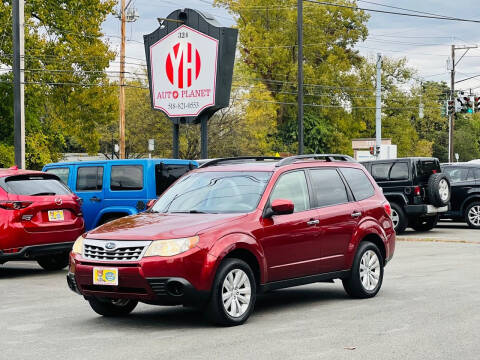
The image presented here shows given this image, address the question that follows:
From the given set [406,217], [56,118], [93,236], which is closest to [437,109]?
[56,118]

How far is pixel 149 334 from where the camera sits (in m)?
7.93

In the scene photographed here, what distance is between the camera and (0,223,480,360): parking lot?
23.0 ft

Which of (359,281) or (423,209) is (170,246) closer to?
(359,281)

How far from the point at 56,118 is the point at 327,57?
100 ft

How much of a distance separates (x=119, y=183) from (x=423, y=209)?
31.7 ft

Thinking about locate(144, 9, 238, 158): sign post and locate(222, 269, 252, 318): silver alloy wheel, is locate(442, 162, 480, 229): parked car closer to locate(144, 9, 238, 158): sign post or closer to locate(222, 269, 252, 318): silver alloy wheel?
locate(144, 9, 238, 158): sign post

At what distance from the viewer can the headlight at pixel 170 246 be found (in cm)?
789

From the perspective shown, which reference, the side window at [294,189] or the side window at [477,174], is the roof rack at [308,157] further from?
the side window at [477,174]

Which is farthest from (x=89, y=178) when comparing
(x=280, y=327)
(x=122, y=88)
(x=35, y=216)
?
(x=122, y=88)

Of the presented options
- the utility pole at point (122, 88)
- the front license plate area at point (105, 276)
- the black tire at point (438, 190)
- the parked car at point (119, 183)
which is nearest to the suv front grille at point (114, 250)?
the front license plate area at point (105, 276)

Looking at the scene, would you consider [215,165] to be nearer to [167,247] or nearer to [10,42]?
[167,247]

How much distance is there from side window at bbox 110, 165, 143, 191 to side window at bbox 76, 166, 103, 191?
1.20 feet

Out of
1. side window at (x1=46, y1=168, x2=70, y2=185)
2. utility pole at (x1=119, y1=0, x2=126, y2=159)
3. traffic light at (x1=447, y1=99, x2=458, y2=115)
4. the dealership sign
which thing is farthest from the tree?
side window at (x1=46, y1=168, x2=70, y2=185)

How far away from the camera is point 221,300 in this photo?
8.05 m
